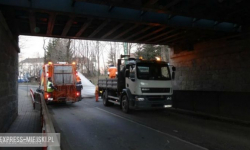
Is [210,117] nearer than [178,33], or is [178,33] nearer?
[210,117]

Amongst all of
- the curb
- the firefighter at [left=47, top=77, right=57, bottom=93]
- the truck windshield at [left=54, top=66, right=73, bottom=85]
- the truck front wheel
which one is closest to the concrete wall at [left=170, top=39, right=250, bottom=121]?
the curb

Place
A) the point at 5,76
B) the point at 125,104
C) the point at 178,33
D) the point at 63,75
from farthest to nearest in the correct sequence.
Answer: the point at 63,75, the point at 178,33, the point at 125,104, the point at 5,76

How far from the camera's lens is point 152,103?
41.4 feet

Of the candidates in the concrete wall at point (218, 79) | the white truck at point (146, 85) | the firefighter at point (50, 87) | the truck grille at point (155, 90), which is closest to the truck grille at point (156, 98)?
the white truck at point (146, 85)

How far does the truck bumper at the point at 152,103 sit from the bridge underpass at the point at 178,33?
190cm

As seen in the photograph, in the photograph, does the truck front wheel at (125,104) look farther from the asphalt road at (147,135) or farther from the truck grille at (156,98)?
the asphalt road at (147,135)

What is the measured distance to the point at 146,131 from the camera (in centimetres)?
898

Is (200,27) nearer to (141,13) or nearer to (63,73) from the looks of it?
(141,13)

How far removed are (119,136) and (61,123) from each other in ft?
11.9

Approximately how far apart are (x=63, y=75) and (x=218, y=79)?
10.1 metres

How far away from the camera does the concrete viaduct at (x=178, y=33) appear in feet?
31.2

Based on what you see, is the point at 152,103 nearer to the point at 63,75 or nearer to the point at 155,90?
the point at 155,90

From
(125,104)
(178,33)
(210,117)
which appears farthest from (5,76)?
(178,33)

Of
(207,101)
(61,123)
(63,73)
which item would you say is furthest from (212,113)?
(63,73)
